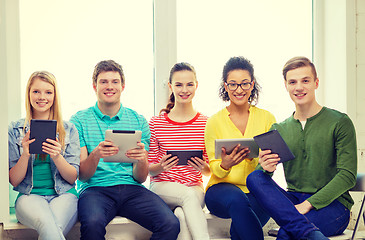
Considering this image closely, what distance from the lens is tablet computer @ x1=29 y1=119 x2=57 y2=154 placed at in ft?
8.81

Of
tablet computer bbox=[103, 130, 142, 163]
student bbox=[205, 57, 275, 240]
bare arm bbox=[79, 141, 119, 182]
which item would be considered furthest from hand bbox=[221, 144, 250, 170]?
bare arm bbox=[79, 141, 119, 182]

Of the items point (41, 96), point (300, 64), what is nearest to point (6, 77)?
point (41, 96)

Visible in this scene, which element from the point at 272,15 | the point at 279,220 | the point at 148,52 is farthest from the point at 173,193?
the point at 272,15

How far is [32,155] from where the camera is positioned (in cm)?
286

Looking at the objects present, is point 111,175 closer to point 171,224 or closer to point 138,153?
point 138,153

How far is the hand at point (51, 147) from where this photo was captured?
8.86 ft

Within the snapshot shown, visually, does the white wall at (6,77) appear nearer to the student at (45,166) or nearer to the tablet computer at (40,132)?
the student at (45,166)

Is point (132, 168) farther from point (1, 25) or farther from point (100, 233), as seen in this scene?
point (1, 25)

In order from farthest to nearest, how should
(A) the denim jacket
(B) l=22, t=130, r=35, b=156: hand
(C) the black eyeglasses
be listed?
1. (C) the black eyeglasses
2. (A) the denim jacket
3. (B) l=22, t=130, r=35, b=156: hand

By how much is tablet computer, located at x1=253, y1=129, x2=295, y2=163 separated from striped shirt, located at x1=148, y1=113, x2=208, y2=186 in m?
0.67

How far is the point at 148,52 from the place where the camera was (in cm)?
362

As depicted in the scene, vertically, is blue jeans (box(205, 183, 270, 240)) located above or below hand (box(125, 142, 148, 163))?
below

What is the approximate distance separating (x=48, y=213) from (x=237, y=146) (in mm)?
1204

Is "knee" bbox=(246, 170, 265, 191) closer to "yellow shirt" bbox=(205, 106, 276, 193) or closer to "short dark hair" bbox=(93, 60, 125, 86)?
"yellow shirt" bbox=(205, 106, 276, 193)
